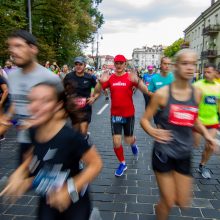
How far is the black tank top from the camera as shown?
9.84 ft

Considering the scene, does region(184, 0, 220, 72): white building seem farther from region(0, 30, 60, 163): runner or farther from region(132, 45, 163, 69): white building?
region(132, 45, 163, 69): white building

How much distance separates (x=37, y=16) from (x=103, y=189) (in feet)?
87.4

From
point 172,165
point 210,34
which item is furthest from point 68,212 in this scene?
point 210,34

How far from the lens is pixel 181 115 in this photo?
296cm

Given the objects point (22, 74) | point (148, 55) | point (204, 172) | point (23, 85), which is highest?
point (22, 74)

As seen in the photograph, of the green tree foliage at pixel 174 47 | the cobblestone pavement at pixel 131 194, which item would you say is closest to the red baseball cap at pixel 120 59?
the cobblestone pavement at pixel 131 194

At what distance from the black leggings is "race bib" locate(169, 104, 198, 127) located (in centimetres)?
118

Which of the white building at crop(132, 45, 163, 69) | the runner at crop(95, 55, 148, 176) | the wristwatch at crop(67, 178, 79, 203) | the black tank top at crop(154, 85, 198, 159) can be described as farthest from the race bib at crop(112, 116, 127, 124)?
the white building at crop(132, 45, 163, 69)

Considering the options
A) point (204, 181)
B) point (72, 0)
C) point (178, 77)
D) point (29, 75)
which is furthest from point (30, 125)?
point (72, 0)

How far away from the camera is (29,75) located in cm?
324

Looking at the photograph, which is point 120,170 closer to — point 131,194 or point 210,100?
point 131,194

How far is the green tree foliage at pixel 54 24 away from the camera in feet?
64.5

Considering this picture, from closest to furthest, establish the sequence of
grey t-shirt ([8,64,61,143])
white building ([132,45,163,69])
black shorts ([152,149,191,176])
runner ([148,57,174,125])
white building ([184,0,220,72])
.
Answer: black shorts ([152,149,191,176]) → grey t-shirt ([8,64,61,143]) → runner ([148,57,174,125]) → white building ([184,0,220,72]) → white building ([132,45,163,69])

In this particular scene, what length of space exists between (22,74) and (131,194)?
2.25 meters
